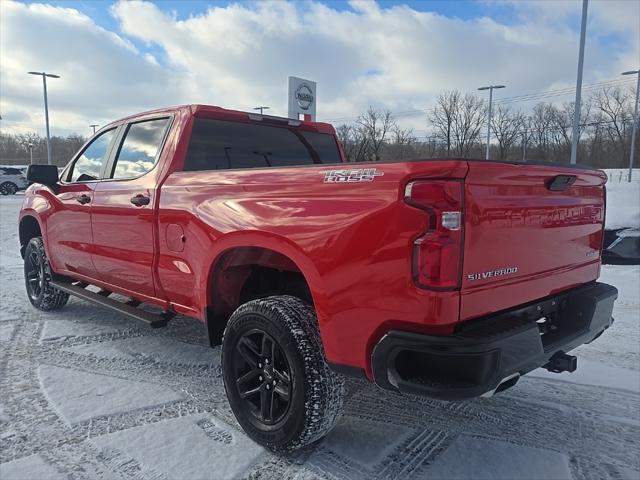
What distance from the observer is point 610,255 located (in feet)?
25.9

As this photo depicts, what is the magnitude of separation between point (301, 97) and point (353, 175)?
1181 centimetres

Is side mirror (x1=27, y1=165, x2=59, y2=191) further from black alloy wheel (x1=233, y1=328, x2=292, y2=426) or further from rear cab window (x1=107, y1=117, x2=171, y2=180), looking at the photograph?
black alloy wheel (x1=233, y1=328, x2=292, y2=426)

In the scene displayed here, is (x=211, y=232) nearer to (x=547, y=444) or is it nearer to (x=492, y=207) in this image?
(x=492, y=207)

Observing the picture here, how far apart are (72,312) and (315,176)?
408 centimetres

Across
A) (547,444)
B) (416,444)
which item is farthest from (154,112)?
(547,444)

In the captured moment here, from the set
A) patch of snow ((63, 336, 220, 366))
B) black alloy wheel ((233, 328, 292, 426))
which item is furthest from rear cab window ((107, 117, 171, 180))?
black alloy wheel ((233, 328, 292, 426))

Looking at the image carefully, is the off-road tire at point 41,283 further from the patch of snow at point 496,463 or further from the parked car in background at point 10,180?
the parked car in background at point 10,180

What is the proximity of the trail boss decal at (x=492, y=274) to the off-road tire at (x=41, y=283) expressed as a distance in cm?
455

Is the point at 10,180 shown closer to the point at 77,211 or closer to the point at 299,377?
the point at 77,211

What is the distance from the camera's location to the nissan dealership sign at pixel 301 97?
43.0ft

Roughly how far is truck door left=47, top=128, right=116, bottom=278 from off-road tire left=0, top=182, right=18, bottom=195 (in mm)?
30108

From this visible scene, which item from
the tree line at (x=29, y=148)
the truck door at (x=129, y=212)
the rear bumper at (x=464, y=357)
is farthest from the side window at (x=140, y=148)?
the tree line at (x=29, y=148)

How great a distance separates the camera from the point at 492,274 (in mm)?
2201

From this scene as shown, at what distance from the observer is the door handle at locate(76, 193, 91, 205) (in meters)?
4.23
